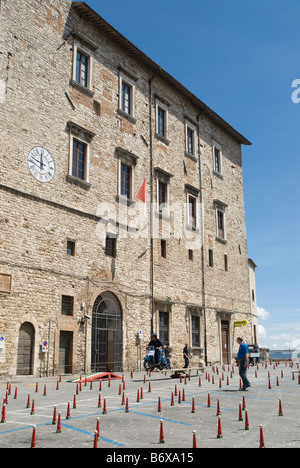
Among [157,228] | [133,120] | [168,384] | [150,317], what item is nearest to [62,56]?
[133,120]

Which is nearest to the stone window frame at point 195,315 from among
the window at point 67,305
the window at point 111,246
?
the window at point 111,246

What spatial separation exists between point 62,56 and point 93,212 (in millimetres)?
7059

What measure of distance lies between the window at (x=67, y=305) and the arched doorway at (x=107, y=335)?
59.1 inches

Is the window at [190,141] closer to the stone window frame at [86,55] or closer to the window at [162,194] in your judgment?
the window at [162,194]

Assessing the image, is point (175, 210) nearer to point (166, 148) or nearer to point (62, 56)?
point (166, 148)

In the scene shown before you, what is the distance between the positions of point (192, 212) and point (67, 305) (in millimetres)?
12332

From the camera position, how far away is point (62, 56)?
2084 centimetres

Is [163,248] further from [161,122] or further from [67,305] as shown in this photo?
[67,305]

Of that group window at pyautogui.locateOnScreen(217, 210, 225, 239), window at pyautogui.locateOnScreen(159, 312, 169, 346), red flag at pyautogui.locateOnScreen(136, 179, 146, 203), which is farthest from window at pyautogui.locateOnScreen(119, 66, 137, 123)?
window at pyautogui.locateOnScreen(217, 210, 225, 239)

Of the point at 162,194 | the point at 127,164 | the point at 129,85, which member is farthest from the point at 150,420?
the point at 129,85

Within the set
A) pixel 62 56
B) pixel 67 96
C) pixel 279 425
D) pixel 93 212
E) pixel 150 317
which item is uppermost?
pixel 62 56

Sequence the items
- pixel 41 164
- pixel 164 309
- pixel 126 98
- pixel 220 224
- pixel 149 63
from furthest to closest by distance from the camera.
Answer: pixel 220 224 → pixel 149 63 → pixel 164 309 → pixel 126 98 → pixel 41 164

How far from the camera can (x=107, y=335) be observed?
70.1 ft

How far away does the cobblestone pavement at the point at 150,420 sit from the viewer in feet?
23.9
